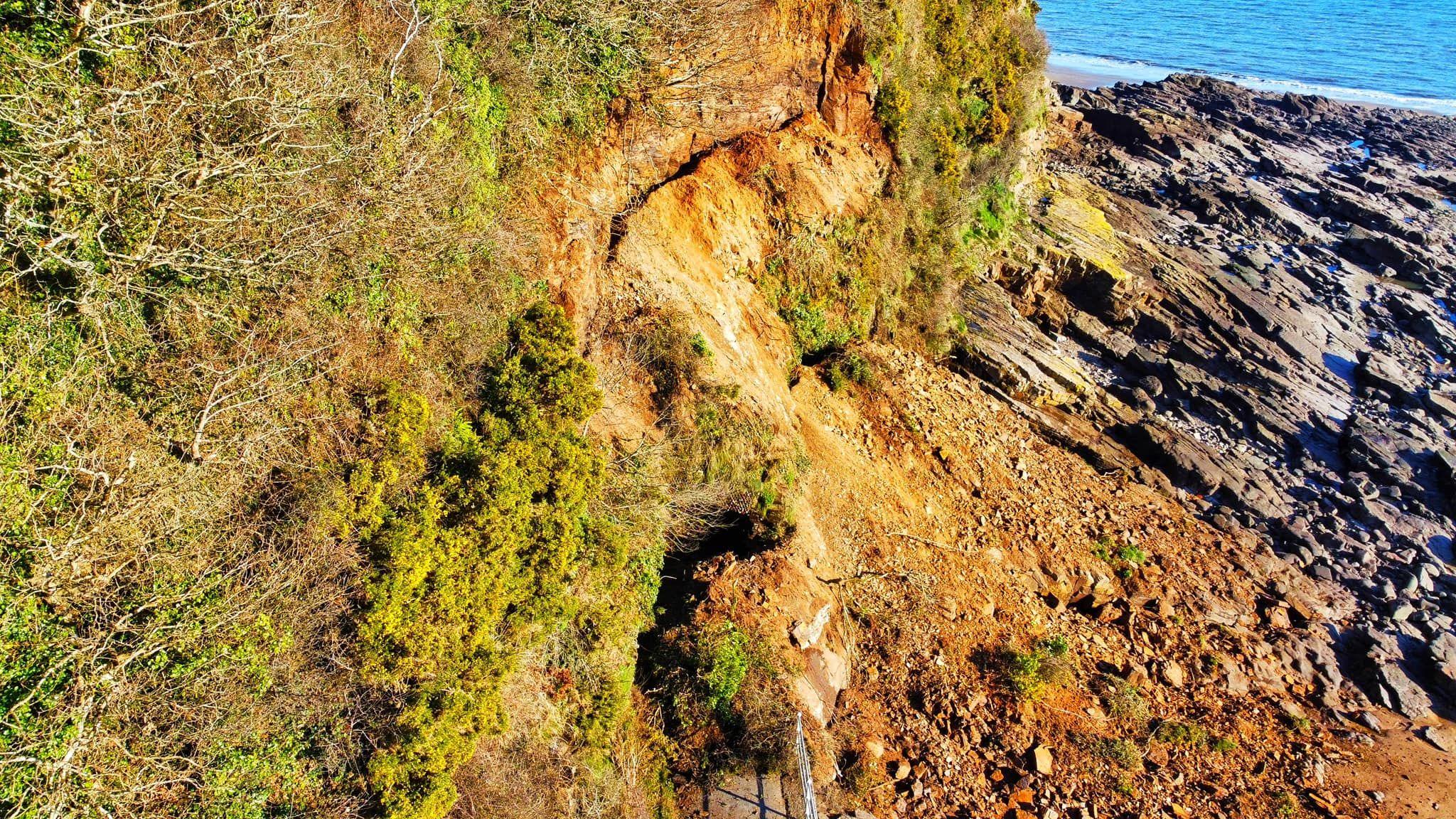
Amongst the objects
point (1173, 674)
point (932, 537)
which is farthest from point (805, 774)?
point (1173, 674)

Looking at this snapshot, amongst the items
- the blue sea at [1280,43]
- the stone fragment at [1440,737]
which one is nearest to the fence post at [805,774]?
the stone fragment at [1440,737]

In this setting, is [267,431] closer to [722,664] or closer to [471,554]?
[471,554]

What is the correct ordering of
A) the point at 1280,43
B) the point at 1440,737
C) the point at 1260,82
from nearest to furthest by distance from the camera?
1. the point at 1440,737
2. the point at 1260,82
3. the point at 1280,43

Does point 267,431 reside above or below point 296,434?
above

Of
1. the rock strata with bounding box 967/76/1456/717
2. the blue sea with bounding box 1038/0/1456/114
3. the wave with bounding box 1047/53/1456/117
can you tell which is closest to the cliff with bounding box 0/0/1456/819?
the rock strata with bounding box 967/76/1456/717


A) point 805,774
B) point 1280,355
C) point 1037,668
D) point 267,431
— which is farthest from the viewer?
point 1280,355

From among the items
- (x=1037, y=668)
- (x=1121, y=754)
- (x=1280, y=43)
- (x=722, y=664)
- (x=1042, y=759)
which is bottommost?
(x=1121, y=754)

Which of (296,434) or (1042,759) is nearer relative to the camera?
(296,434)

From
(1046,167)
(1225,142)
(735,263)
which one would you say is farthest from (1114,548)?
(1225,142)
